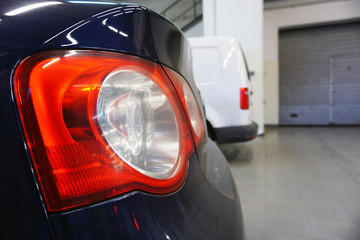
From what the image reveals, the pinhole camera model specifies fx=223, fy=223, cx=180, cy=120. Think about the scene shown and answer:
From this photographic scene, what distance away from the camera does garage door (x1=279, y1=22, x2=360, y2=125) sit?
22.4 feet

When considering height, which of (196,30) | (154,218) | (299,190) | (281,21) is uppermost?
(281,21)

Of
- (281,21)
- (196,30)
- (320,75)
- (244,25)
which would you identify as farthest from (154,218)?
(320,75)

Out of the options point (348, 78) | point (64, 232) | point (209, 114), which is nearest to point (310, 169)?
point (209, 114)

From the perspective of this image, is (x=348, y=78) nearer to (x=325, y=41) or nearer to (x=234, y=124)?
(x=325, y=41)

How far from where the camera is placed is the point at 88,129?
394 millimetres

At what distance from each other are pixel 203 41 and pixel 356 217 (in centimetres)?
242

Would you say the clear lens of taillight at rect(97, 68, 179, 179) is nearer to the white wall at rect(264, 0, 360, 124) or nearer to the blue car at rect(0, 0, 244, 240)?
the blue car at rect(0, 0, 244, 240)

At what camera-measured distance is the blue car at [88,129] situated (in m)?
0.36

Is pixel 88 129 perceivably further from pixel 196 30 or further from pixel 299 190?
pixel 196 30

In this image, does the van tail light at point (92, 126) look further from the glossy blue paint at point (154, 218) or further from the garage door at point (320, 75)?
the garage door at point (320, 75)

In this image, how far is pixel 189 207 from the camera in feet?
1.57

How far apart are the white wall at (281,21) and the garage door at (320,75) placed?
46 centimetres

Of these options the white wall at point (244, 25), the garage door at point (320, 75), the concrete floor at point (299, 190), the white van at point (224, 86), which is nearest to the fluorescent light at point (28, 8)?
the concrete floor at point (299, 190)

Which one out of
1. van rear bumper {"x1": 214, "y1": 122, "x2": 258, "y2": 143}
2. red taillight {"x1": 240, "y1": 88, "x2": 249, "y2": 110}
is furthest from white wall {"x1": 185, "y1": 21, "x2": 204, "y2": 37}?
van rear bumper {"x1": 214, "y1": 122, "x2": 258, "y2": 143}
